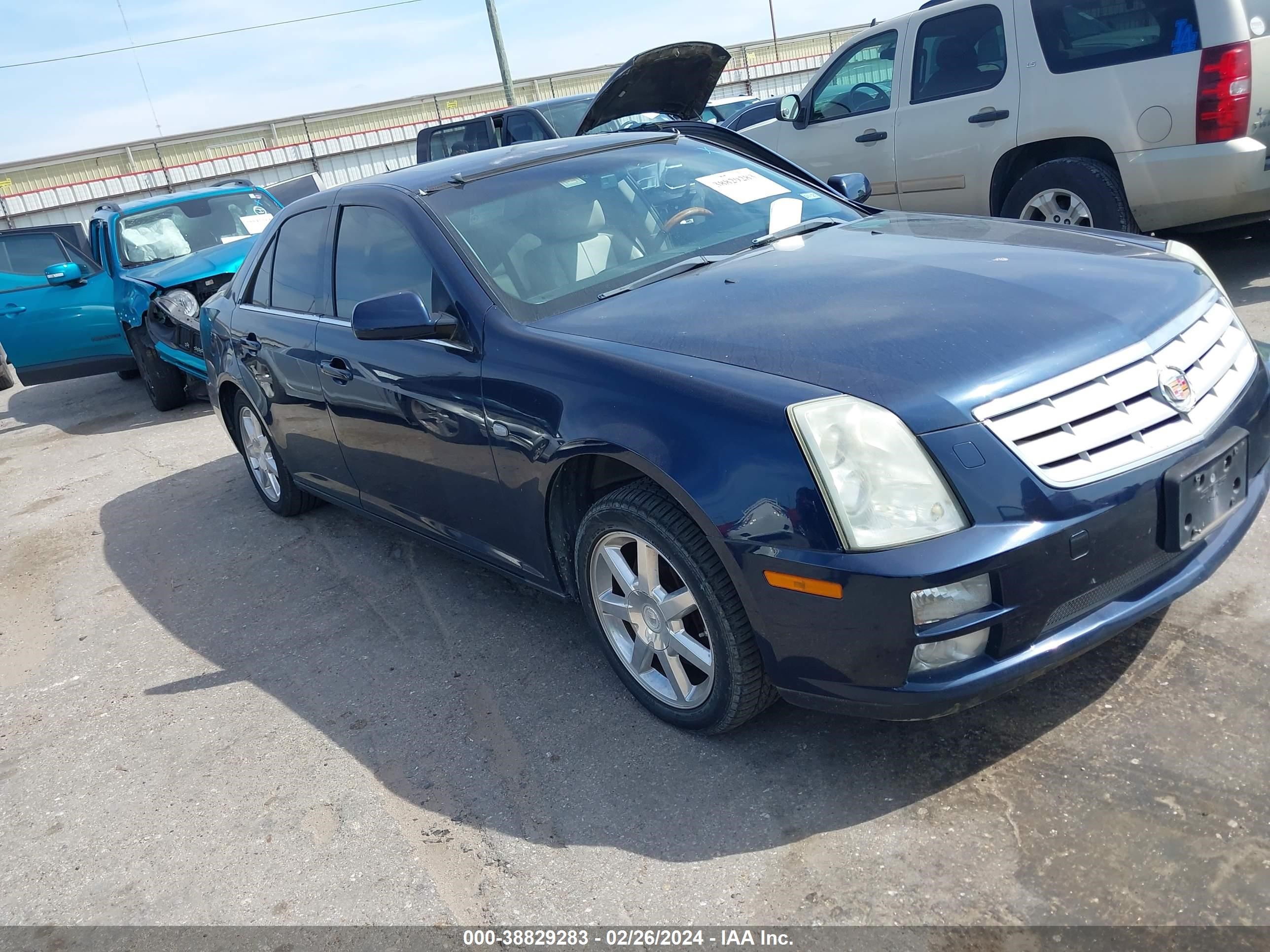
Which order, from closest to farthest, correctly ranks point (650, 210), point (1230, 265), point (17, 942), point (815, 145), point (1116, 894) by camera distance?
point (1116, 894) → point (17, 942) → point (650, 210) → point (1230, 265) → point (815, 145)

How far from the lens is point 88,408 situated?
9891 millimetres

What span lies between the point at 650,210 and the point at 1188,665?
223 centimetres

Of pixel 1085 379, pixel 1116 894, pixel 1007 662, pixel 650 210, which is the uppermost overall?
pixel 650 210

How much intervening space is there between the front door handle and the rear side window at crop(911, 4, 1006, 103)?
464 centimetres

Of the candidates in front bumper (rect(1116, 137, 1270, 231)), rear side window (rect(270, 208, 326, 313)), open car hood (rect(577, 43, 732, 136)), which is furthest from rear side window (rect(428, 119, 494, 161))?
front bumper (rect(1116, 137, 1270, 231))

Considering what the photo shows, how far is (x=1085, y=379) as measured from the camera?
7.83ft

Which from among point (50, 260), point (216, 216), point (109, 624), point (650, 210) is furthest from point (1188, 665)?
point (50, 260)

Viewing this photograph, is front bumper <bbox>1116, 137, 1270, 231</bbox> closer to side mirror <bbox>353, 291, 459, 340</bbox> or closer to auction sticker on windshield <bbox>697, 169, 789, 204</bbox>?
auction sticker on windshield <bbox>697, 169, 789, 204</bbox>

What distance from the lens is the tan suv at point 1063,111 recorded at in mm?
Result: 5496

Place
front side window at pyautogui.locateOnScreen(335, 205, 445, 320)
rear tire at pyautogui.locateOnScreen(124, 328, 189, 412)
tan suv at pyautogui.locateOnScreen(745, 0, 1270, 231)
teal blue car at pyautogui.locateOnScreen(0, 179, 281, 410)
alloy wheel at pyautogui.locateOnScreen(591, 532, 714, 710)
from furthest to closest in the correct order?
rear tire at pyautogui.locateOnScreen(124, 328, 189, 412) → teal blue car at pyautogui.locateOnScreen(0, 179, 281, 410) → tan suv at pyautogui.locateOnScreen(745, 0, 1270, 231) → front side window at pyautogui.locateOnScreen(335, 205, 445, 320) → alloy wheel at pyautogui.locateOnScreen(591, 532, 714, 710)

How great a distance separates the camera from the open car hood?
7.86 metres

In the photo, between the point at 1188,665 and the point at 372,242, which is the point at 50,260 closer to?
the point at 372,242

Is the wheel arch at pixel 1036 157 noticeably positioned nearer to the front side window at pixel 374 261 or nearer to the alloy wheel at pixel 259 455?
the front side window at pixel 374 261

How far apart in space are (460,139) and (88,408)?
19.1ft
